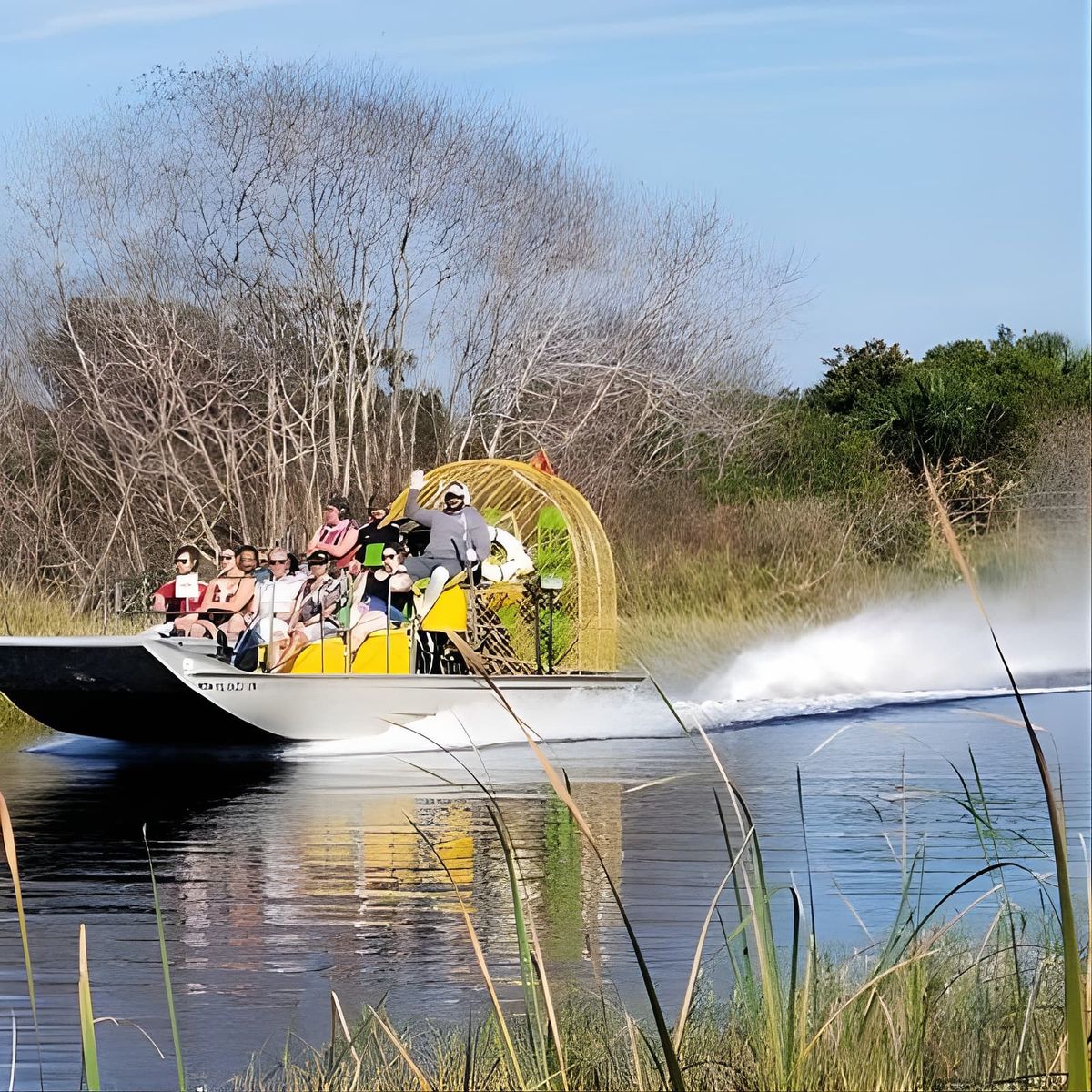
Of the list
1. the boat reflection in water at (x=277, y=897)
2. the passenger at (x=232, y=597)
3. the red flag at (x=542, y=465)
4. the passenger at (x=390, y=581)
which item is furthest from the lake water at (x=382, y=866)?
the red flag at (x=542, y=465)

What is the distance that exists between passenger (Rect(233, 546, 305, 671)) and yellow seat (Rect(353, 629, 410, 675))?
64 cm

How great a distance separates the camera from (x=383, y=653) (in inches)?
650

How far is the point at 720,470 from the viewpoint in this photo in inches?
1236

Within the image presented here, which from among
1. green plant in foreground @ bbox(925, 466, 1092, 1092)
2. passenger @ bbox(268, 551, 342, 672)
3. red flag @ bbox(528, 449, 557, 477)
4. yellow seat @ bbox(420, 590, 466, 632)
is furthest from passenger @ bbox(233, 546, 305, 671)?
green plant in foreground @ bbox(925, 466, 1092, 1092)

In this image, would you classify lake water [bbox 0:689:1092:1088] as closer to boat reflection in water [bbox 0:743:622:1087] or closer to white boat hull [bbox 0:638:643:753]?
boat reflection in water [bbox 0:743:622:1087]

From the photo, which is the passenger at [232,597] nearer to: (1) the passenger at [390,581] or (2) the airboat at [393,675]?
(2) the airboat at [393,675]

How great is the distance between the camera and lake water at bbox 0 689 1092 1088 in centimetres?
684

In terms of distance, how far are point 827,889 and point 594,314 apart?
23747 millimetres

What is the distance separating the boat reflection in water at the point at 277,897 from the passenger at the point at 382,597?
153 cm

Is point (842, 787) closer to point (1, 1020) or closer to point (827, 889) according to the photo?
point (827, 889)

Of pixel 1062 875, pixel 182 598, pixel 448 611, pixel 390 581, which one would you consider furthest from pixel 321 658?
pixel 1062 875

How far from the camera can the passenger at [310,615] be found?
1630 centimetres

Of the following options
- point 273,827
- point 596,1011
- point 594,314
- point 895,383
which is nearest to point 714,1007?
point 596,1011

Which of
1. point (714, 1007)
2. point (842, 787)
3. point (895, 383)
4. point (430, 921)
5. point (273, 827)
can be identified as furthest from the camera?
point (895, 383)
